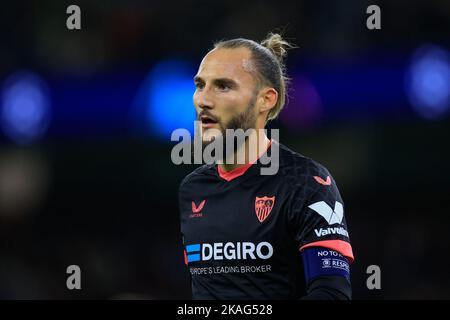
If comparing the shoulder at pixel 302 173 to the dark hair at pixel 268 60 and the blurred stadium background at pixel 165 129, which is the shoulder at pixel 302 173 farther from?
the blurred stadium background at pixel 165 129

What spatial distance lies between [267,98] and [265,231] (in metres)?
0.89

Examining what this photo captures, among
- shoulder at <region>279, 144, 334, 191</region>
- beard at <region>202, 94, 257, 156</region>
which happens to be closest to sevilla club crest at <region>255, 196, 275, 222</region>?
shoulder at <region>279, 144, 334, 191</region>

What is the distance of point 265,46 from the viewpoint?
15.8ft

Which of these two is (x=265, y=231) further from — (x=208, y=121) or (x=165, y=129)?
(x=165, y=129)

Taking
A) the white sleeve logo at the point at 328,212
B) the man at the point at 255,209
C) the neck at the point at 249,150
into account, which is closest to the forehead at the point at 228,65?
the man at the point at 255,209

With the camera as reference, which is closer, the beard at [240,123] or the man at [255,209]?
the man at [255,209]

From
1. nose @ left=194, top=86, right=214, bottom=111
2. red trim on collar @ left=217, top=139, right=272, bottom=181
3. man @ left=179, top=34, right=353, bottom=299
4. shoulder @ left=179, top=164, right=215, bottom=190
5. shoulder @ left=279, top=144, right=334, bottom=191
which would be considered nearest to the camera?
man @ left=179, top=34, right=353, bottom=299

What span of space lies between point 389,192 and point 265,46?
670 centimetres

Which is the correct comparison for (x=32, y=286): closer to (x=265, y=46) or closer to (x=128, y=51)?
(x=128, y=51)

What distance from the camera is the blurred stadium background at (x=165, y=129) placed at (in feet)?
34.8

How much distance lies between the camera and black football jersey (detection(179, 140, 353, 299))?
13.0 feet

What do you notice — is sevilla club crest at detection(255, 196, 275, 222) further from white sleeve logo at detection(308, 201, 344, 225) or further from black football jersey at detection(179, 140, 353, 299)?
white sleeve logo at detection(308, 201, 344, 225)

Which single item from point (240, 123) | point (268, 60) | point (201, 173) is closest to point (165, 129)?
point (201, 173)

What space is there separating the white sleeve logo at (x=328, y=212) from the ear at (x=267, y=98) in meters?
0.82
